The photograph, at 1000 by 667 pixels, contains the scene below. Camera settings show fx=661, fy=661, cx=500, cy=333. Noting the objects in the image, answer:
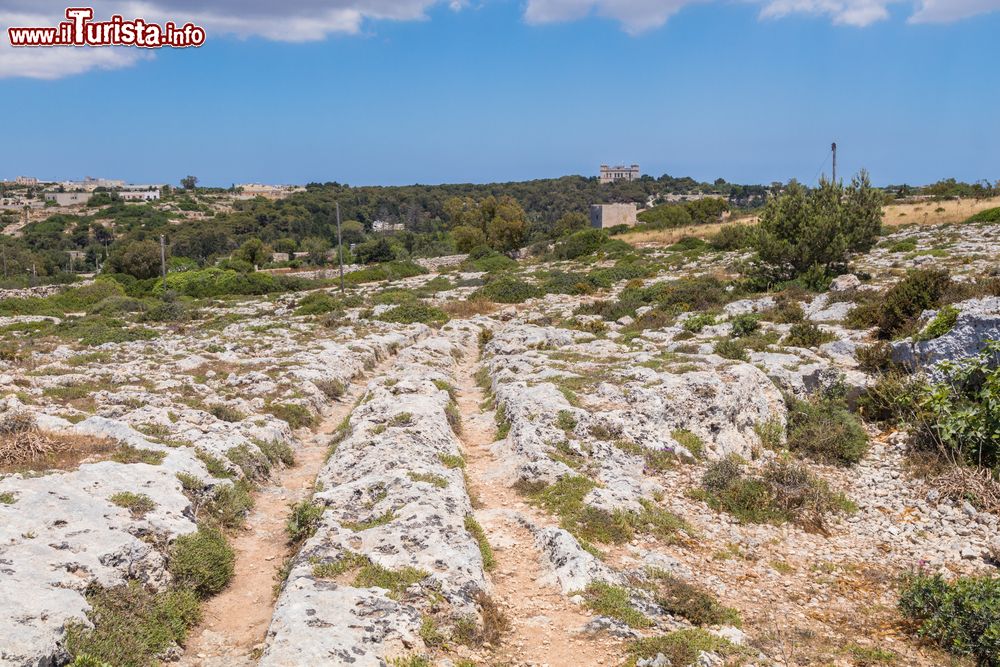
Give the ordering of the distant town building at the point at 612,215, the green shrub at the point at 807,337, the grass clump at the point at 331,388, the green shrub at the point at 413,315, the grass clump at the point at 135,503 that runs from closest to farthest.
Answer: the grass clump at the point at 135,503, the grass clump at the point at 331,388, the green shrub at the point at 807,337, the green shrub at the point at 413,315, the distant town building at the point at 612,215

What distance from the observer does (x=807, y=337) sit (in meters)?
18.8

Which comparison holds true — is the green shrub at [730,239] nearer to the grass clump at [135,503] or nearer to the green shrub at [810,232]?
the green shrub at [810,232]

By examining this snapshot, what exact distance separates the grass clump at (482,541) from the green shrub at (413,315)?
2123 cm

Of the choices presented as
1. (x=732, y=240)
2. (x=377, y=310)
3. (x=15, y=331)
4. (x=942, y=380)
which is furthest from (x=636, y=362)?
(x=732, y=240)

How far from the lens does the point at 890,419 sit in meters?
14.5

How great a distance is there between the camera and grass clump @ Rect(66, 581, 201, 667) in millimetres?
6199

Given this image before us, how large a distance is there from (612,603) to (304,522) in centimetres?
452

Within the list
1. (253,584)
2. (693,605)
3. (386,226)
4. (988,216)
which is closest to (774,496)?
(693,605)

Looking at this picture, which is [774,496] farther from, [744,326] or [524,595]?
[744,326]

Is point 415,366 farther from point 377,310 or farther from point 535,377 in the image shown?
point 377,310

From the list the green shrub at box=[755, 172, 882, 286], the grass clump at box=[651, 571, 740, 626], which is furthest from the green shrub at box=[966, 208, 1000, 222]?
the grass clump at box=[651, 571, 740, 626]

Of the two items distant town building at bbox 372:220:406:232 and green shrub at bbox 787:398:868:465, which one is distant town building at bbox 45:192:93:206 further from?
green shrub at bbox 787:398:868:465

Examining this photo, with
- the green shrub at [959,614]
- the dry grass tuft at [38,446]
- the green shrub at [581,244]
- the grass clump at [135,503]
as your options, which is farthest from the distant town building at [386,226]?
the green shrub at [959,614]

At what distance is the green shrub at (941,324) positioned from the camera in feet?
48.7
